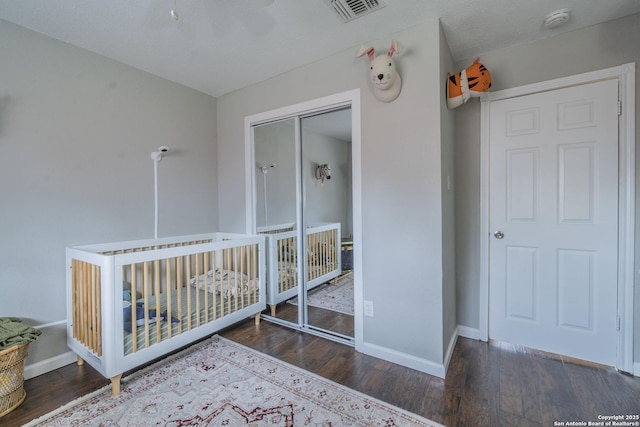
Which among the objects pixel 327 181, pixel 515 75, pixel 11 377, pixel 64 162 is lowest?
pixel 11 377

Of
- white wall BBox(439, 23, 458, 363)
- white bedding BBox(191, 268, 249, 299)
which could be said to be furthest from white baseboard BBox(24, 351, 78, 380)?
white wall BBox(439, 23, 458, 363)

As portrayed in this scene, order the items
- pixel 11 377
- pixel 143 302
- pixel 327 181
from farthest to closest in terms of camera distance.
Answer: pixel 327 181 < pixel 143 302 < pixel 11 377

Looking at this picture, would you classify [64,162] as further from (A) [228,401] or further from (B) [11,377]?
(A) [228,401]

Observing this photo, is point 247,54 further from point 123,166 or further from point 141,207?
point 141,207

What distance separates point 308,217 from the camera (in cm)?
257

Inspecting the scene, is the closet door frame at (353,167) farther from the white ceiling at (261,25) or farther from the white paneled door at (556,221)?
the white paneled door at (556,221)

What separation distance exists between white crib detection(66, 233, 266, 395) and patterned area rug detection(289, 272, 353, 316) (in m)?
0.48

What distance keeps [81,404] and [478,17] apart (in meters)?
3.28

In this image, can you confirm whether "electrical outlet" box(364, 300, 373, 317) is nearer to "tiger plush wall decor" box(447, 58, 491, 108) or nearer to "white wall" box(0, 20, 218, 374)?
"tiger plush wall decor" box(447, 58, 491, 108)

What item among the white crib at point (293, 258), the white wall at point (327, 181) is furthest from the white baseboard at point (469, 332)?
the white wall at point (327, 181)

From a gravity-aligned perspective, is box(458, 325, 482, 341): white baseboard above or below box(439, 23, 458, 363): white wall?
below

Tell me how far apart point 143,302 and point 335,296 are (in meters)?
1.50

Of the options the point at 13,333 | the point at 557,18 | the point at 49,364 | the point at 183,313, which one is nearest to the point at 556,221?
the point at 557,18

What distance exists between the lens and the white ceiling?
1663mm
